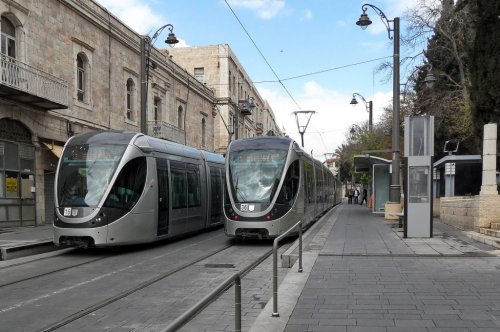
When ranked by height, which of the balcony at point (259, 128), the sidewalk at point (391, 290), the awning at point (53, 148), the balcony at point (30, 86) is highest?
the balcony at point (259, 128)

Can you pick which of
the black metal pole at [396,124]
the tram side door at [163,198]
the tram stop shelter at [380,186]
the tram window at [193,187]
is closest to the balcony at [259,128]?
the tram stop shelter at [380,186]

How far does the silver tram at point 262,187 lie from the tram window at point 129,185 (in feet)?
8.86

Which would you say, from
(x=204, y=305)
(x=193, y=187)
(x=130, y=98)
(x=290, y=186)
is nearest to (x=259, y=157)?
(x=290, y=186)

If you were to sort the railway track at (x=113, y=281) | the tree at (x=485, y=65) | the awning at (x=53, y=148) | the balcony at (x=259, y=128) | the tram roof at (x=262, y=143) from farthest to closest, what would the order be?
the balcony at (x=259, y=128) < the awning at (x=53, y=148) < the tree at (x=485, y=65) < the tram roof at (x=262, y=143) < the railway track at (x=113, y=281)

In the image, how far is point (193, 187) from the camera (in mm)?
16875

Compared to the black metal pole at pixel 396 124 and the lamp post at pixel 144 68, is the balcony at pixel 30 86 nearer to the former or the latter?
the lamp post at pixel 144 68

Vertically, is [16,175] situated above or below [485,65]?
below

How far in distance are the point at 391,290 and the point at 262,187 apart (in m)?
7.32

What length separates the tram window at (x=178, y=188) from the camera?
1511 centimetres

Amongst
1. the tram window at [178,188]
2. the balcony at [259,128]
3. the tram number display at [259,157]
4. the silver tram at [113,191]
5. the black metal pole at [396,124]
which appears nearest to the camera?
the silver tram at [113,191]

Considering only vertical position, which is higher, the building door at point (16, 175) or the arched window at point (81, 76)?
the arched window at point (81, 76)

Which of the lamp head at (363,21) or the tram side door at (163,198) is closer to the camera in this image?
the tram side door at (163,198)

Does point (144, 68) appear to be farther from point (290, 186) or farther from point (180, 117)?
point (180, 117)

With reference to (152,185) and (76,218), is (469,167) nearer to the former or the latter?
(152,185)
